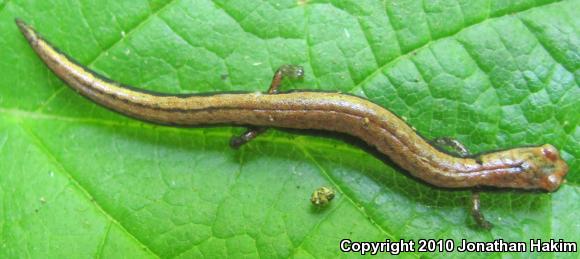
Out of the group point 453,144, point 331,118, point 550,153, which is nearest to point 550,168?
point 550,153

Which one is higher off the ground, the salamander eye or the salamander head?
the salamander eye

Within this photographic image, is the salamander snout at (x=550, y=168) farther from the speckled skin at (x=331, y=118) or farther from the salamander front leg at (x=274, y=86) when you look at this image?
the salamander front leg at (x=274, y=86)

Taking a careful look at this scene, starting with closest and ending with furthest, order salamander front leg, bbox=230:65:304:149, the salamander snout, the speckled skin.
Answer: the salamander snout < the speckled skin < salamander front leg, bbox=230:65:304:149

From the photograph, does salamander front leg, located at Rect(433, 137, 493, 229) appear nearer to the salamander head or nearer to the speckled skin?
the speckled skin

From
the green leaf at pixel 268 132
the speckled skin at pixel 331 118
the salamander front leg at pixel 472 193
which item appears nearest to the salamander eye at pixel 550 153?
the speckled skin at pixel 331 118

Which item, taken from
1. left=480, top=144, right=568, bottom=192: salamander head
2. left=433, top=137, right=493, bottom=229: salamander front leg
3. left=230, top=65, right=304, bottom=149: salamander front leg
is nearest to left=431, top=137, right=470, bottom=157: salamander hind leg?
left=433, top=137, right=493, bottom=229: salamander front leg

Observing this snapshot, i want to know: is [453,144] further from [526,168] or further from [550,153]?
[550,153]

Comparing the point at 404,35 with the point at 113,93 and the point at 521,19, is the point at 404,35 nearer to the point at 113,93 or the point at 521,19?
the point at 521,19
